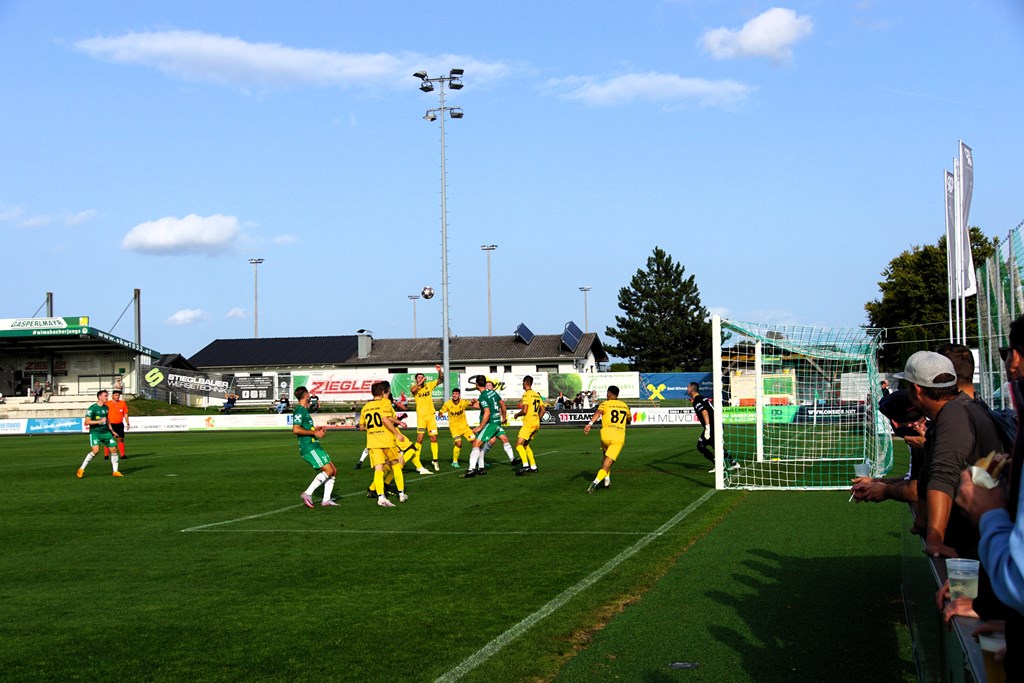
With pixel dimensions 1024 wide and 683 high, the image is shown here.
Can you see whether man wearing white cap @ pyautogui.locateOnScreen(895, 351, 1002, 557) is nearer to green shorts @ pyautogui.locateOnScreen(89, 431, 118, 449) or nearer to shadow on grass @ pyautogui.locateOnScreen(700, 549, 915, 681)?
shadow on grass @ pyautogui.locateOnScreen(700, 549, 915, 681)

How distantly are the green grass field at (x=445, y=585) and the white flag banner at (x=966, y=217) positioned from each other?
4358mm

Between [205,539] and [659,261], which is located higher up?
[659,261]

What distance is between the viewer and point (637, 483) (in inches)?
685

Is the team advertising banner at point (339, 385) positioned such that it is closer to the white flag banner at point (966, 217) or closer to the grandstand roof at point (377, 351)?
the grandstand roof at point (377, 351)

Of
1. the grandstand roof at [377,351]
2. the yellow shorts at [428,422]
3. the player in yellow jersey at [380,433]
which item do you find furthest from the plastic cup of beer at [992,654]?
the grandstand roof at [377,351]

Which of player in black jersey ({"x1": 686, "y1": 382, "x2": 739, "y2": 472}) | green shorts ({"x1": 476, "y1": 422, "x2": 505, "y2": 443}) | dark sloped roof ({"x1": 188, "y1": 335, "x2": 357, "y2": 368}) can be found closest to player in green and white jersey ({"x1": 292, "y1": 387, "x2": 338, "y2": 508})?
green shorts ({"x1": 476, "y1": 422, "x2": 505, "y2": 443})

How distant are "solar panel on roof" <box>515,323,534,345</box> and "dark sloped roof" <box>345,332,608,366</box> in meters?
0.29

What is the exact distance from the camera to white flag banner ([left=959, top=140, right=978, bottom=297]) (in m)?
16.1

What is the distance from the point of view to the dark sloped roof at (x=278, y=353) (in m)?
80.1

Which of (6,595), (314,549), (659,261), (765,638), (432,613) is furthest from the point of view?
(659,261)

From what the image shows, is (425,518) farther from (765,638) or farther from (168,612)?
(765,638)

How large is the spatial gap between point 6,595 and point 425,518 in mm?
5731

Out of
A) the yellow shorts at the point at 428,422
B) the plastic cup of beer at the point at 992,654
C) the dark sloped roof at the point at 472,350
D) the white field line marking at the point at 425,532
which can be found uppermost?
the dark sloped roof at the point at 472,350

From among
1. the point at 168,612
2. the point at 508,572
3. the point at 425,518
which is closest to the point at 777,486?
the point at 425,518
